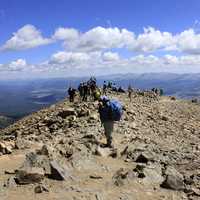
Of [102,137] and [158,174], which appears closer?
[158,174]

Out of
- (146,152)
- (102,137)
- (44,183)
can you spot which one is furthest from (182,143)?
(44,183)

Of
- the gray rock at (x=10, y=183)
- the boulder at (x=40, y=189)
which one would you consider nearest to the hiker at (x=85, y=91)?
the gray rock at (x=10, y=183)

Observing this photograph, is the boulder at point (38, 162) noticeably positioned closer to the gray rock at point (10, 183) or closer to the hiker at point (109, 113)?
the gray rock at point (10, 183)

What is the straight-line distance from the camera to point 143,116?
35.4 metres

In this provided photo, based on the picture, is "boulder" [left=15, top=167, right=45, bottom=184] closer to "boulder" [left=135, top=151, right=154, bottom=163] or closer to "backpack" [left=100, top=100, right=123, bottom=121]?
"boulder" [left=135, top=151, right=154, bottom=163]

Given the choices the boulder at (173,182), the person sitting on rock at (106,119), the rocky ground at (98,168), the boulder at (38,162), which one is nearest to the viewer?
the rocky ground at (98,168)

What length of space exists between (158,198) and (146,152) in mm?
5781

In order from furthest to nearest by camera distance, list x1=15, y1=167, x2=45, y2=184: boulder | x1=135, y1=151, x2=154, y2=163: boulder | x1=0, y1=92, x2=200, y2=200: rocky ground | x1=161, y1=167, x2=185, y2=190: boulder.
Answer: x1=135, y1=151, x2=154, y2=163: boulder < x1=161, y1=167, x2=185, y2=190: boulder < x1=15, y1=167, x2=45, y2=184: boulder < x1=0, y1=92, x2=200, y2=200: rocky ground

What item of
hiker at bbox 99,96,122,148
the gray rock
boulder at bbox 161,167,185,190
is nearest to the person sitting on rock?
hiker at bbox 99,96,122,148

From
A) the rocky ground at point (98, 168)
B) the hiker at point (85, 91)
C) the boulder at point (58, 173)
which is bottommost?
the rocky ground at point (98, 168)

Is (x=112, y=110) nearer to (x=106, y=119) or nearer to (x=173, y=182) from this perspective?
(x=106, y=119)

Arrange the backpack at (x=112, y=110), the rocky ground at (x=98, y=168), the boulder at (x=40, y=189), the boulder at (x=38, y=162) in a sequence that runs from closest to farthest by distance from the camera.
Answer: the boulder at (x=40, y=189) → the rocky ground at (x=98, y=168) → the boulder at (x=38, y=162) → the backpack at (x=112, y=110)

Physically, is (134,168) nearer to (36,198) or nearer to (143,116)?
(36,198)

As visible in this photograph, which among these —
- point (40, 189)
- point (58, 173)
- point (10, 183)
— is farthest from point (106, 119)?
point (40, 189)
